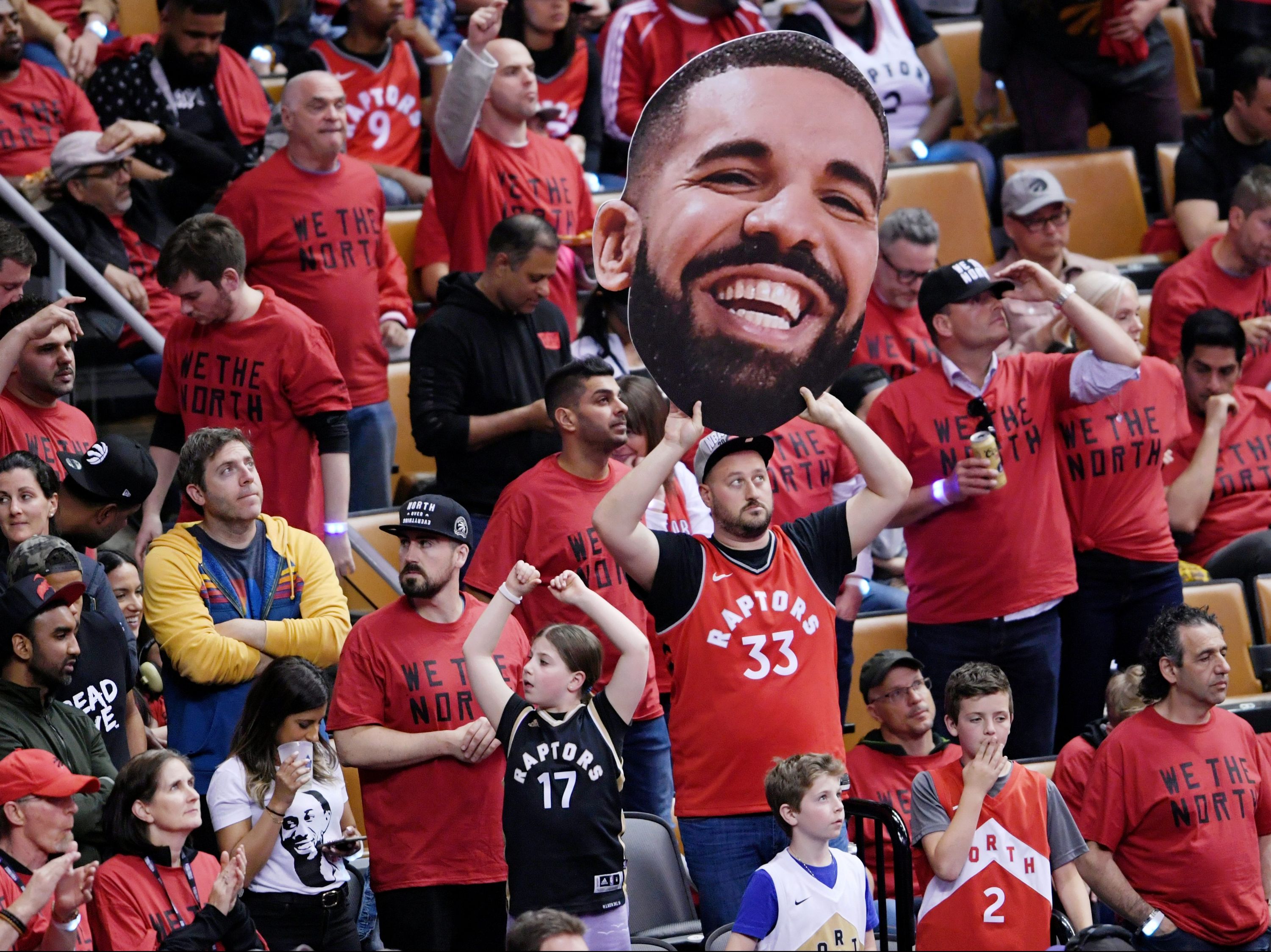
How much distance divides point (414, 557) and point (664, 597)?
27.0 inches

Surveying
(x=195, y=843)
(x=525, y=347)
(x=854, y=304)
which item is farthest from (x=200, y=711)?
(x=854, y=304)

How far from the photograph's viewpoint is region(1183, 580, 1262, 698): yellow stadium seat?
608 centimetres

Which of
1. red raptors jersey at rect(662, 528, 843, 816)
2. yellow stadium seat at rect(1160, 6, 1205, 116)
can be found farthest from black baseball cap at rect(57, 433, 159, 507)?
yellow stadium seat at rect(1160, 6, 1205, 116)

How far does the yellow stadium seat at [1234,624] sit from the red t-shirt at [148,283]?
12.2 feet

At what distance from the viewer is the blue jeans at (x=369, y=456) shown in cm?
643

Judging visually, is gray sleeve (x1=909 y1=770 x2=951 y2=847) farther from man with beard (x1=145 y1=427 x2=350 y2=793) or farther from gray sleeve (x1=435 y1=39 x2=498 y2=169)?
gray sleeve (x1=435 y1=39 x2=498 y2=169)

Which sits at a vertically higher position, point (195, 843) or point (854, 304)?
point (854, 304)

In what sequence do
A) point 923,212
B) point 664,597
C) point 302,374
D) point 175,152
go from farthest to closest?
point 175,152, point 923,212, point 302,374, point 664,597

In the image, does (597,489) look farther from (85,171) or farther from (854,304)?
(85,171)

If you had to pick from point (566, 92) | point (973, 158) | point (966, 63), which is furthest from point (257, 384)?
point (966, 63)

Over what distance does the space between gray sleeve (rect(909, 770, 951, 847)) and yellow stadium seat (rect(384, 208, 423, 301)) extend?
3524 mm

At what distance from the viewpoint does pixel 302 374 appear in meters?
5.54

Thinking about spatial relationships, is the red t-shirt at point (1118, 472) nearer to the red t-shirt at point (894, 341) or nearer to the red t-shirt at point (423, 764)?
the red t-shirt at point (894, 341)

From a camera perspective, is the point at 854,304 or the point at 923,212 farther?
the point at 923,212
